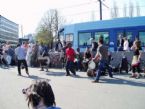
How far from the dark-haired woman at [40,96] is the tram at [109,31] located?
20275 millimetres

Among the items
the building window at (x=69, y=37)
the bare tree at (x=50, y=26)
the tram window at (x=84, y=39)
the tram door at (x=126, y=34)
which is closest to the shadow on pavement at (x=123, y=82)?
the tram door at (x=126, y=34)

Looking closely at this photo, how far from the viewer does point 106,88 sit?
1295cm

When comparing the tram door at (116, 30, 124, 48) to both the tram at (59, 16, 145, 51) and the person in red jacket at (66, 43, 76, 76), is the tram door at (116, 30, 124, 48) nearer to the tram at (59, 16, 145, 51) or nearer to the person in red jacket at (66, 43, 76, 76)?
the tram at (59, 16, 145, 51)

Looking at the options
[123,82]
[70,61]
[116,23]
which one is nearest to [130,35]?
[116,23]

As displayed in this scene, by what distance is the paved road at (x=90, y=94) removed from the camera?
9938 millimetres

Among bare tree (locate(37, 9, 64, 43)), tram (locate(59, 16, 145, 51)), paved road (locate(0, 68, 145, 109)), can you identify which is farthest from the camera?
bare tree (locate(37, 9, 64, 43))

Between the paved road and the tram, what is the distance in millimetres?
8427

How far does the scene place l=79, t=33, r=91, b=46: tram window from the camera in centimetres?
2683

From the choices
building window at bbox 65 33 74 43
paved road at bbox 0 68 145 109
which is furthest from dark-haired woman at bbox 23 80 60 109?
building window at bbox 65 33 74 43

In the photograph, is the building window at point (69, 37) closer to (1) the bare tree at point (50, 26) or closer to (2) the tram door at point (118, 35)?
(2) the tram door at point (118, 35)

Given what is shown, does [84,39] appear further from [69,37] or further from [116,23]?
[116,23]

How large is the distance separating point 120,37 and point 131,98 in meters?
13.5

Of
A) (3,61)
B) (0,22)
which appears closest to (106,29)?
(3,61)

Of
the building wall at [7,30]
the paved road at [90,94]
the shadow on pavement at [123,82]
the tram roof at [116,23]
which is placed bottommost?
the paved road at [90,94]
